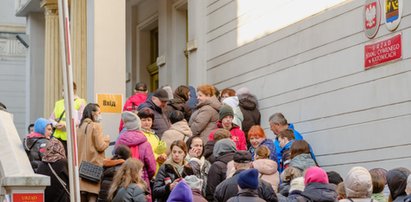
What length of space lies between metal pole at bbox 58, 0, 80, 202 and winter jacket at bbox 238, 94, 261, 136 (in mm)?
8151

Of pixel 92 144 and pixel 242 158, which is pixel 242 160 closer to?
pixel 242 158

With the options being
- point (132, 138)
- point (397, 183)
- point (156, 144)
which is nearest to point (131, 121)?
point (132, 138)

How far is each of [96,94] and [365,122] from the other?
20.5ft

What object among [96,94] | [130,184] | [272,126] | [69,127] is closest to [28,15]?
[96,94]

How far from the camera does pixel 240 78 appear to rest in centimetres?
1991

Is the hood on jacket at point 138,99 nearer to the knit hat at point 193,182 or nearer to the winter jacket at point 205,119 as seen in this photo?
the winter jacket at point 205,119

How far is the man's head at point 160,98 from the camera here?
17.1 m

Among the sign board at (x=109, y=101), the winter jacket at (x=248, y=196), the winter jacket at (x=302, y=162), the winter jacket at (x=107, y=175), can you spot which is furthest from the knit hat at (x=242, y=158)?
the sign board at (x=109, y=101)

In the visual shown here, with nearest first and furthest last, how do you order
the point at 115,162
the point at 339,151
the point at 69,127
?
the point at 69,127 < the point at 115,162 < the point at 339,151

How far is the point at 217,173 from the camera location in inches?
545

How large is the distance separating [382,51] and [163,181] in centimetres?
366

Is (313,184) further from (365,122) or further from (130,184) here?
(365,122)

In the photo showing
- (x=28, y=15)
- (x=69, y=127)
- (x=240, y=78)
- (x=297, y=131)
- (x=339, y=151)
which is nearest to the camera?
(x=69, y=127)

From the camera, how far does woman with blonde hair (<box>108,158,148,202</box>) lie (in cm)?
1228
